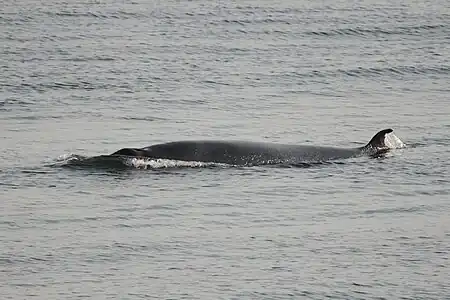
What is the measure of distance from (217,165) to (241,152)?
0.55 m

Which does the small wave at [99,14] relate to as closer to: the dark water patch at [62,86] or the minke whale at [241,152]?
the dark water patch at [62,86]

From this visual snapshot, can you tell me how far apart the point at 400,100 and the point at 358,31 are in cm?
900

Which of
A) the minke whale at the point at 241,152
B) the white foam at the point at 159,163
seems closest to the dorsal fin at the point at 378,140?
the minke whale at the point at 241,152

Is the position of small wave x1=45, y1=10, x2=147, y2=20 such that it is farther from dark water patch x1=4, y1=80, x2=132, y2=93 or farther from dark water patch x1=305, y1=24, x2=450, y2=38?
dark water patch x1=4, y1=80, x2=132, y2=93

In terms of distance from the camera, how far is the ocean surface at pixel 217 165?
12641mm

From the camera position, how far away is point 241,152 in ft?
59.2

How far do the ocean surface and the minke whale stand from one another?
0.20m

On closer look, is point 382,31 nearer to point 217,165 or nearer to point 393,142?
point 393,142

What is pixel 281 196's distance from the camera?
16.0 metres

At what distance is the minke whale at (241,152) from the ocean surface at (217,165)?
0.20 meters

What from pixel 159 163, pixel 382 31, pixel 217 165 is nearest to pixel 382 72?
pixel 382 31

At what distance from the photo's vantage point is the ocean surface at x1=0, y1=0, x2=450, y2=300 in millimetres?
12641

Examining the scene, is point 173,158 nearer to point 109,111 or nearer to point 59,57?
point 109,111

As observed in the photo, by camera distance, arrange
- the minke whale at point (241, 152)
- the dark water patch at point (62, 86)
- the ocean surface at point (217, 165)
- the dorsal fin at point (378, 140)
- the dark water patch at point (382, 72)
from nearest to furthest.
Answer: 1. the ocean surface at point (217, 165)
2. the minke whale at point (241, 152)
3. the dorsal fin at point (378, 140)
4. the dark water patch at point (62, 86)
5. the dark water patch at point (382, 72)
